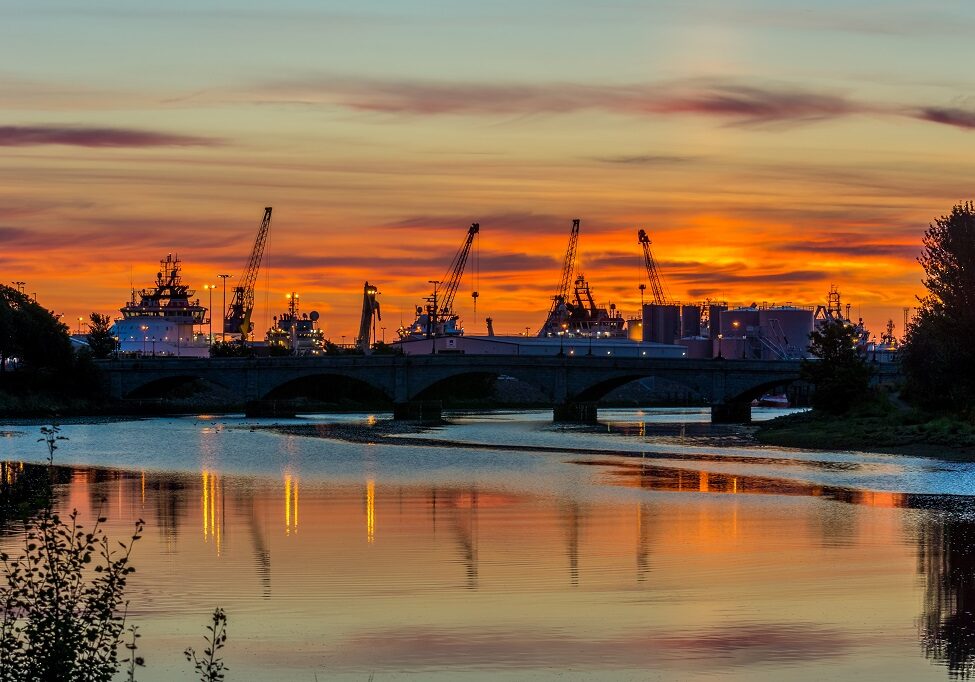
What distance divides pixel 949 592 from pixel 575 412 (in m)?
125

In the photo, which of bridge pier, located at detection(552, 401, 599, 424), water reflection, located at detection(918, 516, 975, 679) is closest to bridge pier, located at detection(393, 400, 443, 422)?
bridge pier, located at detection(552, 401, 599, 424)

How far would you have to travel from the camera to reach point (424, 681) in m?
25.3

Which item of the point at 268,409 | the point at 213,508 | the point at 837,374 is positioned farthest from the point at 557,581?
the point at 268,409

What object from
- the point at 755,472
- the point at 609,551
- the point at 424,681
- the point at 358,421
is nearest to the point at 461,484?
the point at 755,472

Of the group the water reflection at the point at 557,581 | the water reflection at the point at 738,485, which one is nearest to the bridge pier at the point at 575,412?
the water reflection at the point at 738,485

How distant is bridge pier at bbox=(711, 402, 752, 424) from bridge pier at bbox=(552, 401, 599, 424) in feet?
42.6

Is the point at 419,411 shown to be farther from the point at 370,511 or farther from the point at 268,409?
the point at 370,511

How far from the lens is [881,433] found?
322 ft

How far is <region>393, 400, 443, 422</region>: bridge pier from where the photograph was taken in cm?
15950

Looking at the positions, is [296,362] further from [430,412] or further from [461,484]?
[461,484]

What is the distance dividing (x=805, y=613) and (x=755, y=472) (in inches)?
1776

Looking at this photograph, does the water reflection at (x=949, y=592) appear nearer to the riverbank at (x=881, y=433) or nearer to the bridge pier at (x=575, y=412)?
the riverbank at (x=881, y=433)

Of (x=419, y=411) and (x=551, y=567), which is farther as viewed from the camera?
(x=419, y=411)

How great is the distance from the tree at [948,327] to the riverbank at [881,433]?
210 centimetres
